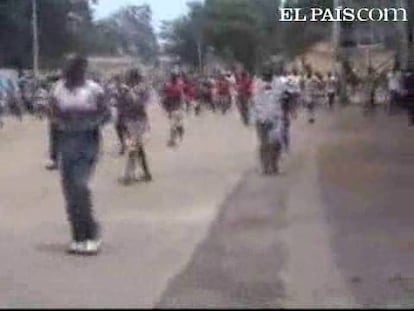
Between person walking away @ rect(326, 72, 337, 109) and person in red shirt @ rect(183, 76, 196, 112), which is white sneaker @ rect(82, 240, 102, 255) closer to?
person in red shirt @ rect(183, 76, 196, 112)

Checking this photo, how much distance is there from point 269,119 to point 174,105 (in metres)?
8.89

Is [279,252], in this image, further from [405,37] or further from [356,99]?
[356,99]

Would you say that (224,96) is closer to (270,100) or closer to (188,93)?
(188,93)

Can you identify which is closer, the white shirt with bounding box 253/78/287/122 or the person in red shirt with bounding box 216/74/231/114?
the white shirt with bounding box 253/78/287/122

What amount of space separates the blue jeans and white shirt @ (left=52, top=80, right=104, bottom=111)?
191 mm

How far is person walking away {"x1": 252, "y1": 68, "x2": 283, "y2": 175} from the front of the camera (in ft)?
62.0

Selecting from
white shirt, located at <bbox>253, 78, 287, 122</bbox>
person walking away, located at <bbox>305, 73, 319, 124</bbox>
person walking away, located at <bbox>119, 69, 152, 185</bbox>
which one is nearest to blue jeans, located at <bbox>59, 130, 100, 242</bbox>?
person walking away, located at <bbox>119, 69, 152, 185</bbox>

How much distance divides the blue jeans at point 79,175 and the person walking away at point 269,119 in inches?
332

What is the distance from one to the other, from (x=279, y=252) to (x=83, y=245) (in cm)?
145

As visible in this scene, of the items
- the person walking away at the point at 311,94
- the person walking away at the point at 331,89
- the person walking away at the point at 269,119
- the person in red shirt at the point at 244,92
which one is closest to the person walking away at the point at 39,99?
the person walking away at the point at 311,94

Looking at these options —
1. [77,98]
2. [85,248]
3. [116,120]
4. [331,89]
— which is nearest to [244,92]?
[116,120]

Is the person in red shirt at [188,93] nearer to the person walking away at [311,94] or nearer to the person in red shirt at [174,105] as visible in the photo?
the person in red shirt at [174,105]

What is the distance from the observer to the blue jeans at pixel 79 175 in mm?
10461

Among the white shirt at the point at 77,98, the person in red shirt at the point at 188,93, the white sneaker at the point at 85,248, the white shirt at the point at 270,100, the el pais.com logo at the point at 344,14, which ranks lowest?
the person in red shirt at the point at 188,93
